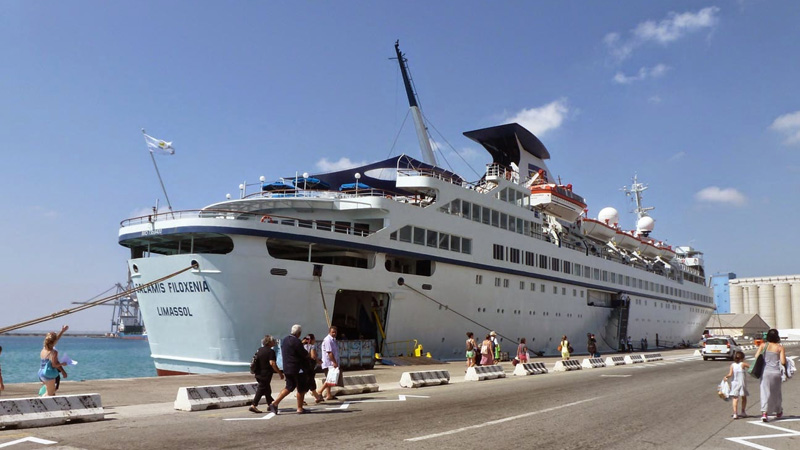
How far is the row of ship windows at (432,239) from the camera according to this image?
85.6ft

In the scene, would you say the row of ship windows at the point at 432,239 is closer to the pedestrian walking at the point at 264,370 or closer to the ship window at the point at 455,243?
the ship window at the point at 455,243

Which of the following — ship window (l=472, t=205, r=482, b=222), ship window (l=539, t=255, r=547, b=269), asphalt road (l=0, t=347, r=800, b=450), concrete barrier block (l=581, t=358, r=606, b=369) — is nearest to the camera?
asphalt road (l=0, t=347, r=800, b=450)

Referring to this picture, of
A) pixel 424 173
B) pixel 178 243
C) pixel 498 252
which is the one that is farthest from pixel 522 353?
pixel 178 243

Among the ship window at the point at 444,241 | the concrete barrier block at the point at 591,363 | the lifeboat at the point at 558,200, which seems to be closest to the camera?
the concrete barrier block at the point at 591,363

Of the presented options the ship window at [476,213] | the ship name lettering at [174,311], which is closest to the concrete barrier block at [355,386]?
the ship name lettering at [174,311]

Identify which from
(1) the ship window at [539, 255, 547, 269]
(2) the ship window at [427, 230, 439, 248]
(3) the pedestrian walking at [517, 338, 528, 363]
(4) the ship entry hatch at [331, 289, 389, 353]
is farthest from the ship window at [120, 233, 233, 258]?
(1) the ship window at [539, 255, 547, 269]

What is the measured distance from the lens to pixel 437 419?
10273mm

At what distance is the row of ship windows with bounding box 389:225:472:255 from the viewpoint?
2610 cm

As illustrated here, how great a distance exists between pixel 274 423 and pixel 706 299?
252 feet

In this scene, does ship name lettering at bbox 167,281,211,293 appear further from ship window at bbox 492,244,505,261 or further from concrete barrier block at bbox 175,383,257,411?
ship window at bbox 492,244,505,261

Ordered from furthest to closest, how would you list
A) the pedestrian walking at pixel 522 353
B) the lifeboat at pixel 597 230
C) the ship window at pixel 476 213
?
the lifeboat at pixel 597 230 < the ship window at pixel 476 213 < the pedestrian walking at pixel 522 353

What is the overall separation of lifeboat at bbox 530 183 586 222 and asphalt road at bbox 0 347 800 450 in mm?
25805

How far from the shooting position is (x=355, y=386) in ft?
48.9

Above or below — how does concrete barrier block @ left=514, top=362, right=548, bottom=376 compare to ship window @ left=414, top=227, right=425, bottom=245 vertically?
below
